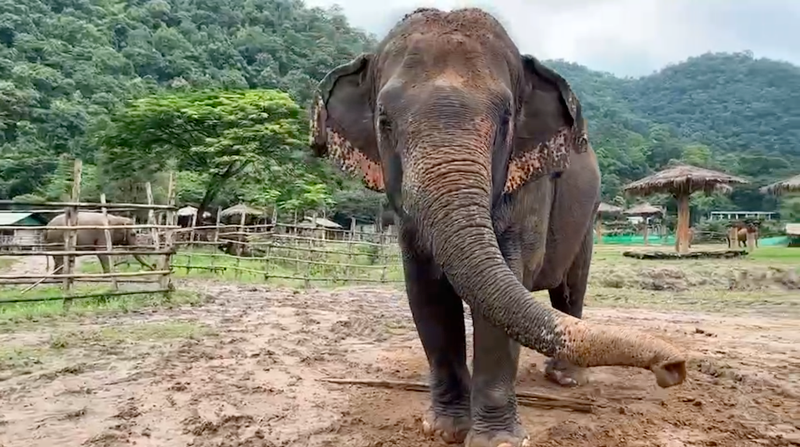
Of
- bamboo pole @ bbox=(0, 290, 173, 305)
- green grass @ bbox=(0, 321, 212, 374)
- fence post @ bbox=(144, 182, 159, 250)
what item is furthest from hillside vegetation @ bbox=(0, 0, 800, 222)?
green grass @ bbox=(0, 321, 212, 374)

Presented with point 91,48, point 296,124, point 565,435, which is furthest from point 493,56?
point 91,48

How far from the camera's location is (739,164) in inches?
2500

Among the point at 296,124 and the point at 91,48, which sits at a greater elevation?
the point at 91,48

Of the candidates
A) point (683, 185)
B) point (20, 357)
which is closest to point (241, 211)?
point (683, 185)

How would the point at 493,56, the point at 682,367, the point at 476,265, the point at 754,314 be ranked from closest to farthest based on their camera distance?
the point at 682,367
the point at 476,265
the point at 493,56
the point at 754,314

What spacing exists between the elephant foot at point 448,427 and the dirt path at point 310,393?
11cm

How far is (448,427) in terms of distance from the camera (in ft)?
13.9

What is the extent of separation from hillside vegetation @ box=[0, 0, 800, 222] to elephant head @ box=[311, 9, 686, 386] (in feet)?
40.5

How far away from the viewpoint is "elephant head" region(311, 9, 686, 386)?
2.67m

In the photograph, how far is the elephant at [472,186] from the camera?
→ 2.80 metres

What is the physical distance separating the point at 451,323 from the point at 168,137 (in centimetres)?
2677

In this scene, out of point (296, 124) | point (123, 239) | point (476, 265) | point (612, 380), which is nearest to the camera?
point (476, 265)

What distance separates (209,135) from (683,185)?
1761 centimetres

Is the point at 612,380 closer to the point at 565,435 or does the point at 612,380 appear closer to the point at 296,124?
the point at 565,435
